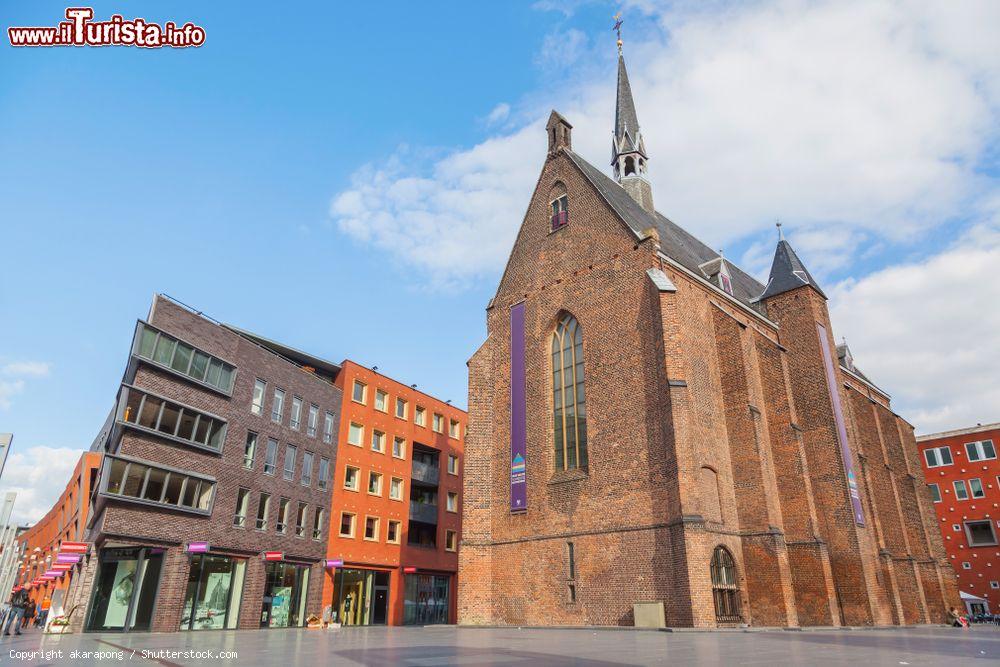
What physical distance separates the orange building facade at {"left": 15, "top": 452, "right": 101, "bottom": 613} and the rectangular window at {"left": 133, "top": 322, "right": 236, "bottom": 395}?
783 cm

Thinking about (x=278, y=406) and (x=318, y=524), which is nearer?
(x=278, y=406)

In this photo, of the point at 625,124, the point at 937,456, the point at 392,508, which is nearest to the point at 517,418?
the point at 392,508

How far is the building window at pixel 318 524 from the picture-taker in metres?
32.9

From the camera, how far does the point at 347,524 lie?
116ft

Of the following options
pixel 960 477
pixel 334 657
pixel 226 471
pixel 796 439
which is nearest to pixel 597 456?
pixel 796 439

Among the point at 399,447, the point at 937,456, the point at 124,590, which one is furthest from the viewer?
the point at 937,456

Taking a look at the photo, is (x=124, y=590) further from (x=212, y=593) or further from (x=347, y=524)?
(x=347, y=524)

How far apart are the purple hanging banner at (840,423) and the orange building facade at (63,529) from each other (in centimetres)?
2899

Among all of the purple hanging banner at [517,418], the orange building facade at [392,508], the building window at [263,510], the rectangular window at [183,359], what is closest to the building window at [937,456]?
the orange building facade at [392,508]

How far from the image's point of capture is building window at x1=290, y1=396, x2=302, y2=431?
32841 mm

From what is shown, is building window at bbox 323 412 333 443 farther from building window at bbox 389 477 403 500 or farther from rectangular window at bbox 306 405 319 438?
building window at bbox 389 477 403 500

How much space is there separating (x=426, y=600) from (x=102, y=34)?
35740mm

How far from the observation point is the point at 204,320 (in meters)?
27.8

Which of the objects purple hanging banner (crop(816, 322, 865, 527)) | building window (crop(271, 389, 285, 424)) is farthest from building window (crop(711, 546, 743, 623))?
building window (crop(271, 389, 285, 424))
